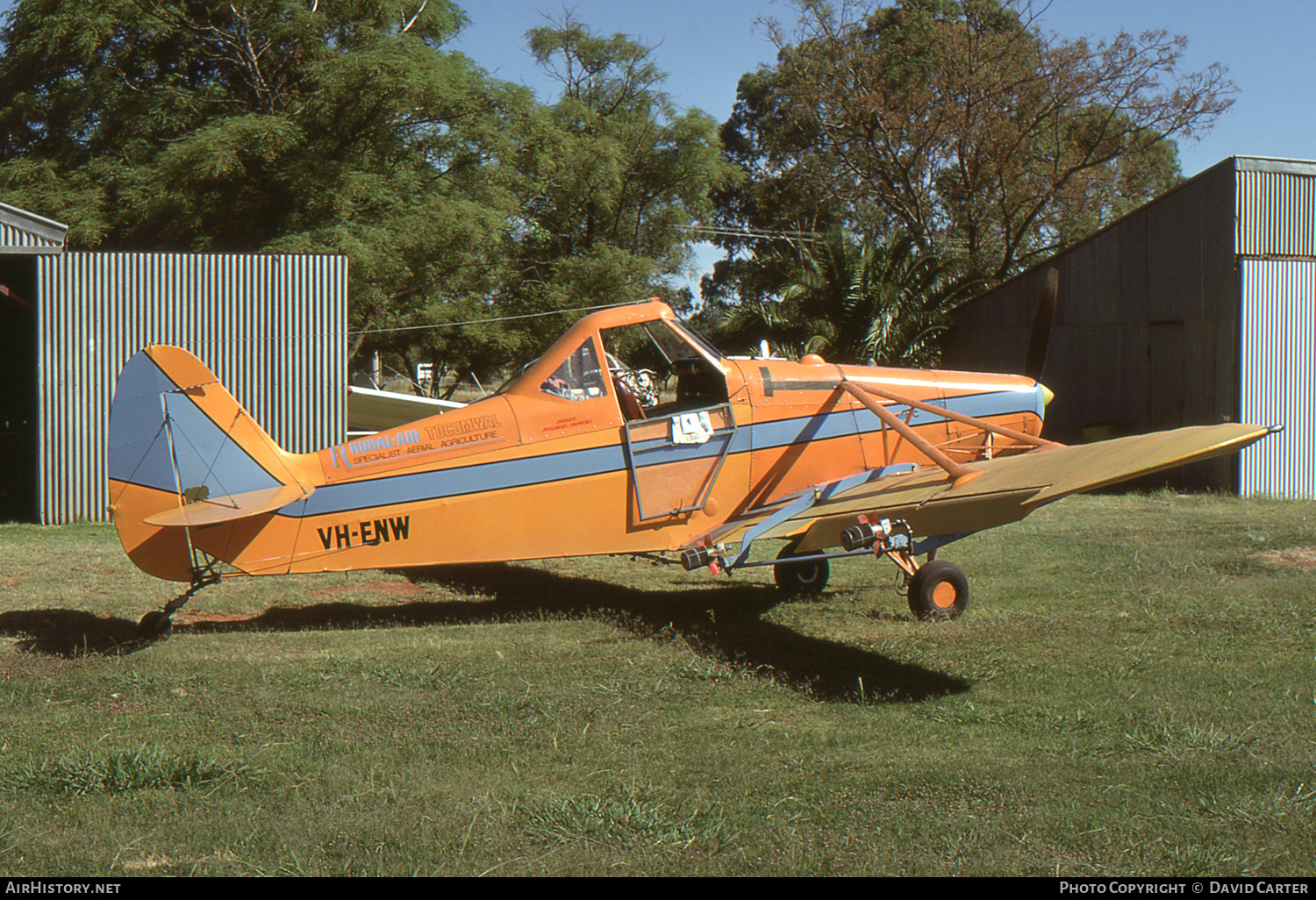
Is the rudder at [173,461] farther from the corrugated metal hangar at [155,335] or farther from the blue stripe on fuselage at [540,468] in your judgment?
the corrugated metal hangar at [155,335]

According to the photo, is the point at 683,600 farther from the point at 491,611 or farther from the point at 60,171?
the point at 60,171

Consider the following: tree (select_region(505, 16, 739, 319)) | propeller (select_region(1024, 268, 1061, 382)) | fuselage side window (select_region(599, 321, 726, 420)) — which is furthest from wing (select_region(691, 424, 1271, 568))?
tree (select_region(505, 16, 739, 319))

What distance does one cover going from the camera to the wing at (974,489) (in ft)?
19.6

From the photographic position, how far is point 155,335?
1432cm

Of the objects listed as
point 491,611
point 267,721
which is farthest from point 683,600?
point 267,721

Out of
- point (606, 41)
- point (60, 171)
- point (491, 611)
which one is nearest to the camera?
point (491, 611)

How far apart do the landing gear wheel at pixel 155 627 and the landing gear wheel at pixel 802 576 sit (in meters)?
4.97

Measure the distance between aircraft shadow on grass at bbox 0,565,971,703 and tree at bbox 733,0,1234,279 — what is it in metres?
20.8

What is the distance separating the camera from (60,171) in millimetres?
27609

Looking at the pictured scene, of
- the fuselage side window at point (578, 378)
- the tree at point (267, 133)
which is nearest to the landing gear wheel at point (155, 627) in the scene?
the fuselage side window at point (578, 378)

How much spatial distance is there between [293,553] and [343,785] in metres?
3.12

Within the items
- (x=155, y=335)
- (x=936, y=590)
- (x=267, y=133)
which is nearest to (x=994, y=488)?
(x=936, y=590)

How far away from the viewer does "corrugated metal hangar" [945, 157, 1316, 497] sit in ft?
51.3
